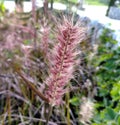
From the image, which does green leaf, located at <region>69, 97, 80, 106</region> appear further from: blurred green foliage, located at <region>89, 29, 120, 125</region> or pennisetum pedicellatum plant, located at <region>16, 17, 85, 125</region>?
pennisetum pedicellatum plant, located at <region>16, 17, 85, 125</region>

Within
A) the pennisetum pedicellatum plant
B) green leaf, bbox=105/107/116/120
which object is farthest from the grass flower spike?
green leaf, bbox=105/107/116/120

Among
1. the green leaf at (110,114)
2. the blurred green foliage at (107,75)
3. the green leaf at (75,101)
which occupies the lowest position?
the blurred green foliage at (107,75)

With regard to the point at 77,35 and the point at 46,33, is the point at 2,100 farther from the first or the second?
the point at 77,35

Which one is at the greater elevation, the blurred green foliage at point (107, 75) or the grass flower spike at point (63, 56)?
the grass flower spike at point (63, 56)

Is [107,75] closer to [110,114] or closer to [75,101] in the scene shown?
[75,101]

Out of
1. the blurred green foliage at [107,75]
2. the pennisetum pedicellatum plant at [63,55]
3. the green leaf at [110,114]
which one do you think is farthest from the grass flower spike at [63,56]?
the blurred green foliage at [107,75]

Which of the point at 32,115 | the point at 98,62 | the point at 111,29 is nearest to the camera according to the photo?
the point at 32,115

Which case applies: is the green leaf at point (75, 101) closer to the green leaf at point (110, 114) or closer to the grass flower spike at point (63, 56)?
the green leaf at point (110, 114)

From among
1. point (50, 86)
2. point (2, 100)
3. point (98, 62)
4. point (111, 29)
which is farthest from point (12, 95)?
point (111, 29)

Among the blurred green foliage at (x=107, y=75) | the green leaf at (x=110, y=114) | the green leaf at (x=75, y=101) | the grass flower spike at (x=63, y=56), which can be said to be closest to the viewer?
the grass flower spike at (x=63, y=56)
